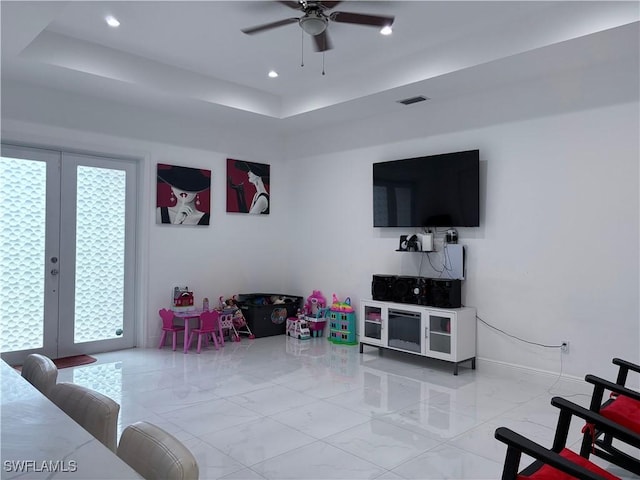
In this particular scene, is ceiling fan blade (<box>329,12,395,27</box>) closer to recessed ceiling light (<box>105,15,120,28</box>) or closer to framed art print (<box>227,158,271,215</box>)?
recessed ceiling light (<box>105,15,120,28</box>)

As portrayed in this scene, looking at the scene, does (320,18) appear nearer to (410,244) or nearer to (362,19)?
(362,19)

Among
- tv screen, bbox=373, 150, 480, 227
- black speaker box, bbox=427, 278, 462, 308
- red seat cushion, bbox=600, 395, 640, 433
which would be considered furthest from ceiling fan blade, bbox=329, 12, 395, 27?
red seat cushion, bbox=600, 395, 640, 433

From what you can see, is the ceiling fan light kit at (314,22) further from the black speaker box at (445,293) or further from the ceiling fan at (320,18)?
the black speaker box at (445,293)

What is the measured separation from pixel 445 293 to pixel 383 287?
816 millimetres

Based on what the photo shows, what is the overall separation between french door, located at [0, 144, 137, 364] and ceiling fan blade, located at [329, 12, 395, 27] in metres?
3.45

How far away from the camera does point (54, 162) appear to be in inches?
203

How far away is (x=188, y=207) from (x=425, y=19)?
3668mm

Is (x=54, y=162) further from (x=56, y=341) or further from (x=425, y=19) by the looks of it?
(x=425, y=19)

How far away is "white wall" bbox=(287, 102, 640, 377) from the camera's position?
4020mm

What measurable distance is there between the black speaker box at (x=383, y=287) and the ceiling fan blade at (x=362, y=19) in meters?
2.81

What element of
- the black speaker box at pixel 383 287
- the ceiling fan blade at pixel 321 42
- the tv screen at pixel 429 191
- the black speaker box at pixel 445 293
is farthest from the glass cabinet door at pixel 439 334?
the ceiling fan blade at pixel 321 42

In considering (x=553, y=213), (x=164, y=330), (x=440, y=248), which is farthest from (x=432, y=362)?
(x=164, y=330)

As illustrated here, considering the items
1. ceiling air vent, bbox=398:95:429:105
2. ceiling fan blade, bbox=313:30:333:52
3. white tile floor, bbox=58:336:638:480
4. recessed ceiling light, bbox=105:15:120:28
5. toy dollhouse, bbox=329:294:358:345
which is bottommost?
white tile floor, bbox=58:336:638:480

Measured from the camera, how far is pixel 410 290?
5.14 meters
